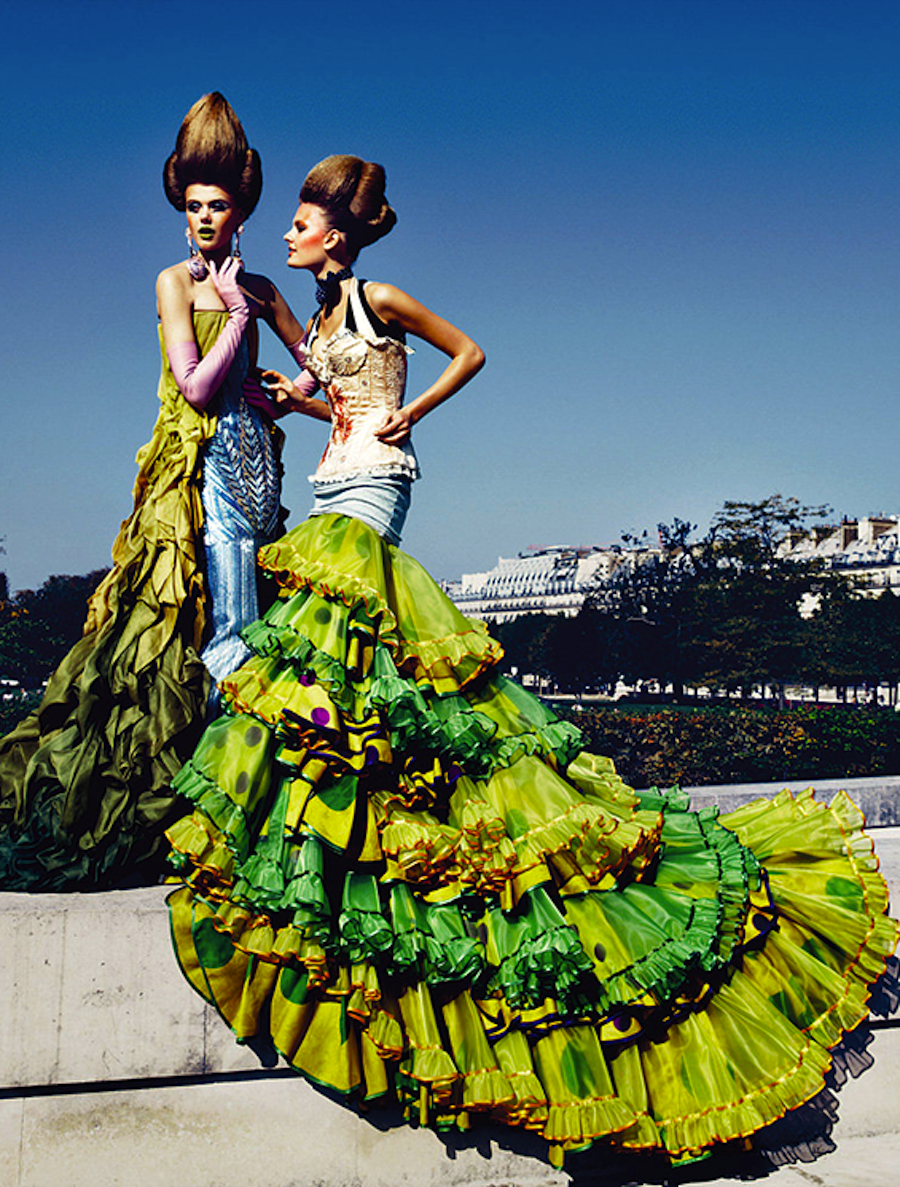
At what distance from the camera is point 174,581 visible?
16.5 ft

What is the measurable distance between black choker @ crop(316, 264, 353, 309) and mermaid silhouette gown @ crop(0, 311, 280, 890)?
0.69m

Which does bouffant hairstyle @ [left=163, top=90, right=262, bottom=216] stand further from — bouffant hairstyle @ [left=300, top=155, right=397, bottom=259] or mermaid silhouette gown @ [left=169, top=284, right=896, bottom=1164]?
mermaid silhouette gown @ [left=169, top=284, right=896, bottom=1164]

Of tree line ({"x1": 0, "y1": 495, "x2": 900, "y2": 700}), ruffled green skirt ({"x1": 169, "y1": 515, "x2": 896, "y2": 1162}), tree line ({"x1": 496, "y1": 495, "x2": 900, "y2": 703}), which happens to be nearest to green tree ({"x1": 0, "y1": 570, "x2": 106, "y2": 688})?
tree line ({"x1": 0, "y1": 495, "x2": 900, "y2": 700})

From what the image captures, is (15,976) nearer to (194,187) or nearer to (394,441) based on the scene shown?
(394,441)

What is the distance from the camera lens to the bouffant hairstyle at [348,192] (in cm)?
492

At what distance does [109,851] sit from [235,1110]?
117 cm

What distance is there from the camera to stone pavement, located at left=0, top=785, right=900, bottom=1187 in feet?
12.7

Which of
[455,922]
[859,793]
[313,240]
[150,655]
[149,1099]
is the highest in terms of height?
[313,240]

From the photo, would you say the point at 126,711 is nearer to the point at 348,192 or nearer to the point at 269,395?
the point at 269,395

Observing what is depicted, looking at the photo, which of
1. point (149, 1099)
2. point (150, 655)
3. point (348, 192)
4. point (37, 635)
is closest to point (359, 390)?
point (348, 192)

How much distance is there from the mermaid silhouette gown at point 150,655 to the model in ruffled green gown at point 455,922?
2.37ft

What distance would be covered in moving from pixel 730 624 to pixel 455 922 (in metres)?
34.2

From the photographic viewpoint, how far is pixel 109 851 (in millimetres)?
4535

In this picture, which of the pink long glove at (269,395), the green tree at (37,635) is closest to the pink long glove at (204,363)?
the pink long glove at (269,395)
